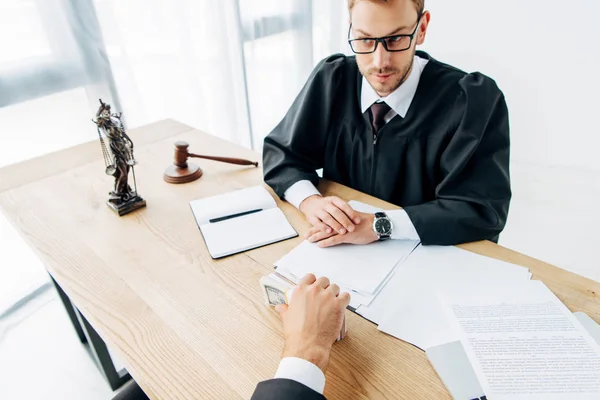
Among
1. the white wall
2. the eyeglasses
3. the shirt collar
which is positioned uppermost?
the eyeglasses

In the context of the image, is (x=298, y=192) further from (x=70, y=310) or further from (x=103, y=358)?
(x=70, y=310)

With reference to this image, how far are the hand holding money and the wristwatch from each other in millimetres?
266

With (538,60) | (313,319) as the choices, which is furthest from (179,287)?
(538,60)

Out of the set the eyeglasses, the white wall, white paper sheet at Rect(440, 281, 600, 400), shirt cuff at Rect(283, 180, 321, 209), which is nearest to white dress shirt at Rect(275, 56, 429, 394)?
shirt cuff at Rect(283, 180, 321, 209)

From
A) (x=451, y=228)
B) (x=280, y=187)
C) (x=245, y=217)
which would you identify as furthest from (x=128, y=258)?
(x=451, y=228)

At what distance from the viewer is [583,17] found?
255 centimetres

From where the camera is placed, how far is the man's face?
43.9 inches

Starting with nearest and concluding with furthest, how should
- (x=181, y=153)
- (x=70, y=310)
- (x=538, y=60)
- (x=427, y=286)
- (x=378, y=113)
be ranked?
(x=427, y=286)
(x=378, y=113)
(x=181, y=153)
(x=70, y=310)
(x=538, y=60)

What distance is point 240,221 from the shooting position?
121 centimetres

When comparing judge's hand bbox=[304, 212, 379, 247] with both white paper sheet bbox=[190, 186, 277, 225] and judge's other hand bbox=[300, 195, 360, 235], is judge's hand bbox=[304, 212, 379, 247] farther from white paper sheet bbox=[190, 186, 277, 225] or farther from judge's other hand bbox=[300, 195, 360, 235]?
white paper sheet bbox=[190, 186, 277, 225]

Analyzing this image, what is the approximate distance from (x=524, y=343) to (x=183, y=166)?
1.16m

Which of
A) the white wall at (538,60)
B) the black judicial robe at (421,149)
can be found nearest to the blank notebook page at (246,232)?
the black judicial robe at (421,149)

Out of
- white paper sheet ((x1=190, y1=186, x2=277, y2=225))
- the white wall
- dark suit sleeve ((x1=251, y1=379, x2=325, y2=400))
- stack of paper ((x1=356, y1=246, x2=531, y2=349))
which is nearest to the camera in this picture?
dark suit sleeve ((x1=251, y1=379, x2=325, y2=400))

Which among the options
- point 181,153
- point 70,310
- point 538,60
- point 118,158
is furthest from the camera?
point 538,60
